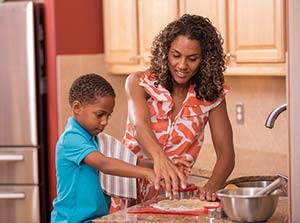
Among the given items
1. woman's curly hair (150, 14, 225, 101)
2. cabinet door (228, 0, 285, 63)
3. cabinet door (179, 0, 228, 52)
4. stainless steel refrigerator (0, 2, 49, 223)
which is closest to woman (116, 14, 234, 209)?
woman's curly hair (150, 14, 225, 101)

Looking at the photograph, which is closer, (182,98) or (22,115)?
(182,98)

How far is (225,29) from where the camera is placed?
3980mm

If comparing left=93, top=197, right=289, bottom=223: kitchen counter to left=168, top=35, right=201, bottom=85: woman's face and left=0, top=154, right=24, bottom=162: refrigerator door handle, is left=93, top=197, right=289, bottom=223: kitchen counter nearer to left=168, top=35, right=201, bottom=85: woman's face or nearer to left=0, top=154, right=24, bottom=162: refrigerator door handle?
left=168, top=35, right=201, bottom=85: woman's face

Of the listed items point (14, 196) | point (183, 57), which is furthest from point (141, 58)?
point (183, 57)

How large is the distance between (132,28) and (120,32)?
153mm

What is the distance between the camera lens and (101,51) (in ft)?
16.7

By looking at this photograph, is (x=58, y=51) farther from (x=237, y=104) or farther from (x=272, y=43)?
(x=272, y=43)

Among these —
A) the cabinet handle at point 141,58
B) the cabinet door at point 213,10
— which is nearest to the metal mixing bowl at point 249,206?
the cabinet door at point 213,10

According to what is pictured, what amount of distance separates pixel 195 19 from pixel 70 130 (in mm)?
617

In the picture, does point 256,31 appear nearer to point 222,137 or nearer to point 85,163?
point 222,137

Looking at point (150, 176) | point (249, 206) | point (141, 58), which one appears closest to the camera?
point (249, 206)

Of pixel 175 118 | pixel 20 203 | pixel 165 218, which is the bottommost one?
pixel 20 203

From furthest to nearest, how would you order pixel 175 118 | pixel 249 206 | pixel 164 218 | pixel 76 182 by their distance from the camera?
pixel 175 118 < pixel 76 182 < pixel 164 218 < pixel 249 206

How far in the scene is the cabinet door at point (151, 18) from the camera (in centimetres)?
439
